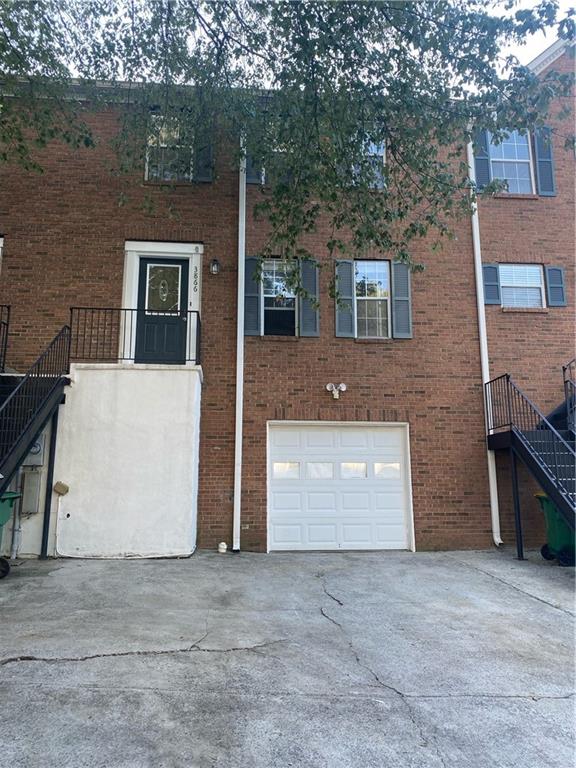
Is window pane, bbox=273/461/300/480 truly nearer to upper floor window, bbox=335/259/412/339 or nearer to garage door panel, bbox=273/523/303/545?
garage door panel, bbox=273/523/303/545

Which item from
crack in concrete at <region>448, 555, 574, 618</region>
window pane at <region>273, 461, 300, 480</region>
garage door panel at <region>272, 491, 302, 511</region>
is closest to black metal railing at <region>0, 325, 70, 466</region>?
window pane at <region>273, 461, 300, 480</region>

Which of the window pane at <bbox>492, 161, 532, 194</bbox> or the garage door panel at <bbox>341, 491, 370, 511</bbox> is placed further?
the window pane at <bbox>492, 161, 532, 194</bbox>

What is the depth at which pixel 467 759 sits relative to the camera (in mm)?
2512

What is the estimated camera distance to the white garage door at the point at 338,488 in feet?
26.3

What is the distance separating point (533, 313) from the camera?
29.0 ft

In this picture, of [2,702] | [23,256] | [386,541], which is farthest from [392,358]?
[2,702]

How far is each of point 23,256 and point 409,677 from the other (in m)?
8.26

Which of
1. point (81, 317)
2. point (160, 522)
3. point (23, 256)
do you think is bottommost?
point (160, 522)

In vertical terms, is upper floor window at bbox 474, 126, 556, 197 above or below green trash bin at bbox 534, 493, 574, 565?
above

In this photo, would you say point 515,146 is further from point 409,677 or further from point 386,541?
point 409,677

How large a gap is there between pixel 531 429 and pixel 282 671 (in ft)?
20.4

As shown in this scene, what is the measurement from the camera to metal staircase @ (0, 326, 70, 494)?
19.3 feet

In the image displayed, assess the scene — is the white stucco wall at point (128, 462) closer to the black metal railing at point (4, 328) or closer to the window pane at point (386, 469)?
the black metal railing at point (4, 328)

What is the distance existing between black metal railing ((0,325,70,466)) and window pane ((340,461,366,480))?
459 centimetres
